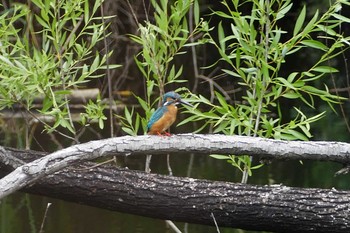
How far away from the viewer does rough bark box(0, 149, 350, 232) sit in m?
3.82

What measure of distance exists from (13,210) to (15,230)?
507 mm

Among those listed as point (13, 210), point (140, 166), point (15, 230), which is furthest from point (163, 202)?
point (140, 166)

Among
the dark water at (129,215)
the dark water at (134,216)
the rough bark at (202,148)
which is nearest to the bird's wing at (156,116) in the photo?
the rough bark at (202,148)

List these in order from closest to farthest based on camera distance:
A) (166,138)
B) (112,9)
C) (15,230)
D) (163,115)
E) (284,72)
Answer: (166,138), (163,115), (15,230), (112,9), (284,72)

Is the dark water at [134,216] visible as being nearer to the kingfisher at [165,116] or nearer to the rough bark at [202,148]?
the kingfisher at [165,116]

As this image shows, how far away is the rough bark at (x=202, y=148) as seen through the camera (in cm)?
349

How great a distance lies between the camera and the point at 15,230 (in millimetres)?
6141

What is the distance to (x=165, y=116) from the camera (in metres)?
3.93

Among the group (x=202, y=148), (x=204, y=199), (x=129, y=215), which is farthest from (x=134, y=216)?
(x=202, y=148)

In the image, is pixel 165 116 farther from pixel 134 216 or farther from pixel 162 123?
pixel 134 216

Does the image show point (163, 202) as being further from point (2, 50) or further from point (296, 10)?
point (296, 10)

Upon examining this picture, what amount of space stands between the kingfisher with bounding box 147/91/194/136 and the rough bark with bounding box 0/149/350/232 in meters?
0.25

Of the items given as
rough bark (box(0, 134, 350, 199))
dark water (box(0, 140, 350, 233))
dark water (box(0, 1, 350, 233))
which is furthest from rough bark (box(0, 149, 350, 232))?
dark water (box(0, 140, 350, 233))

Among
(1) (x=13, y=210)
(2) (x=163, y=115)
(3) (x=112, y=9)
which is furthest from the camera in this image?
(3) (x=112, y=9)
